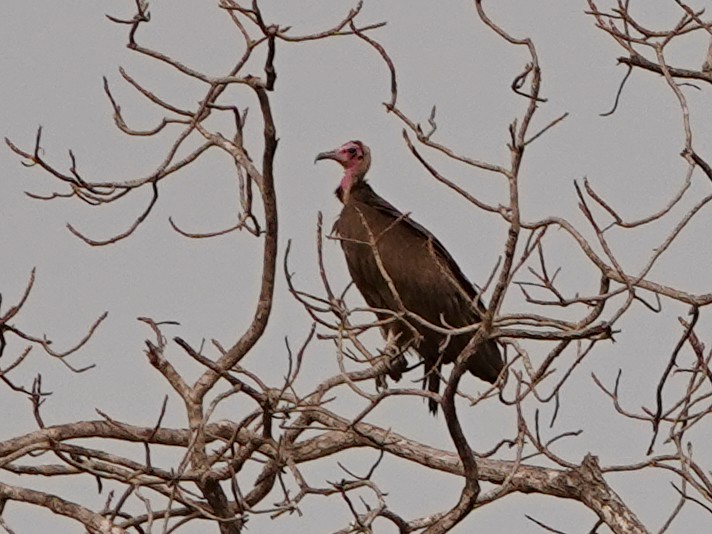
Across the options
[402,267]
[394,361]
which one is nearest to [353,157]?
[402,267]

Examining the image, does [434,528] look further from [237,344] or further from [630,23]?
[630,23]

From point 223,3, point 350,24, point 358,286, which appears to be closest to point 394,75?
point 350,24

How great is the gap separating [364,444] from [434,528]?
99 centimetres

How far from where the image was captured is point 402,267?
1002cm

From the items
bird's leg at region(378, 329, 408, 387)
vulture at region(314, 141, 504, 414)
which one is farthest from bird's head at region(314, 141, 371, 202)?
bird's leg at region(378, 329, 408, 387)

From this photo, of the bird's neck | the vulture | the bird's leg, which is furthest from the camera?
the bird's neck

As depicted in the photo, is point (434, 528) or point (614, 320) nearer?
point (614, 320)

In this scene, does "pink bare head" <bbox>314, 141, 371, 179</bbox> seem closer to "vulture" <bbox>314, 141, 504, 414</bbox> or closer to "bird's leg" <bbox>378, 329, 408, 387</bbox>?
"vulture" <bbox>314, 141, 504, 414</bbox>

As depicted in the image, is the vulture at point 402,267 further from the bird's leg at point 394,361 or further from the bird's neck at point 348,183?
the bird's leg at point 394,361

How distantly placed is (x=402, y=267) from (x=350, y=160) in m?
0.99

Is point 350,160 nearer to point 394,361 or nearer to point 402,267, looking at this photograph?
point 402,267

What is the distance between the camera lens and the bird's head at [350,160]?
10445mm

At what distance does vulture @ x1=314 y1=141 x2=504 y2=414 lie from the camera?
9516 mm

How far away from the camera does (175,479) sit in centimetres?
610
